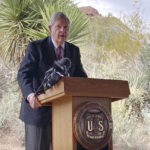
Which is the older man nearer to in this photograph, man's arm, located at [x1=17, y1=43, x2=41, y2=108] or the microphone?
man's arm, located at [x1=17, y1=43, x2=41, y2=108]

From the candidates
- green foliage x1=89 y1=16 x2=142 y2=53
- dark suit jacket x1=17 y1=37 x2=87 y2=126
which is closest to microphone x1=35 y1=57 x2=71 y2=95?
dark suit jacket x1=17 y1=37 x2=87 y2=126

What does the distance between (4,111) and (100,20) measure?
1630cm

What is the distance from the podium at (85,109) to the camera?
1.67 m

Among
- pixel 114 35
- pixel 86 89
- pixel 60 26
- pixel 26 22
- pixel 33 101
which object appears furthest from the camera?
pixel 114 35

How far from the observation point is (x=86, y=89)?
168 centimetres

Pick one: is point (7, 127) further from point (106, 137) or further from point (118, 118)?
point (106, 137)

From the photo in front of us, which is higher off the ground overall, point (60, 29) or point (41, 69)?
point (60, 29)

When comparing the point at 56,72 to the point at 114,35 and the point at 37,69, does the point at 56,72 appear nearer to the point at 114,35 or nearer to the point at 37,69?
the point at 37,69

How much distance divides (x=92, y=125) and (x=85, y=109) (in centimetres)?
9

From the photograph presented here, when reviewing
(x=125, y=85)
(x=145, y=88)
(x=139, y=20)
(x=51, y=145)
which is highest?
(x=139, y=20)

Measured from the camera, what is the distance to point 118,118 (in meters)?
6.37

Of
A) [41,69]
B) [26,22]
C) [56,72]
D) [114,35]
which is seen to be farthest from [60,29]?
[114,35]

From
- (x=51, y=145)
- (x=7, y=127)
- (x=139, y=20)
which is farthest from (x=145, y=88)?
(x=51, y=145)

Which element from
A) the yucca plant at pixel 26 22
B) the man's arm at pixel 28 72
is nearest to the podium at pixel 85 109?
the man's arm at pixel 28 72
